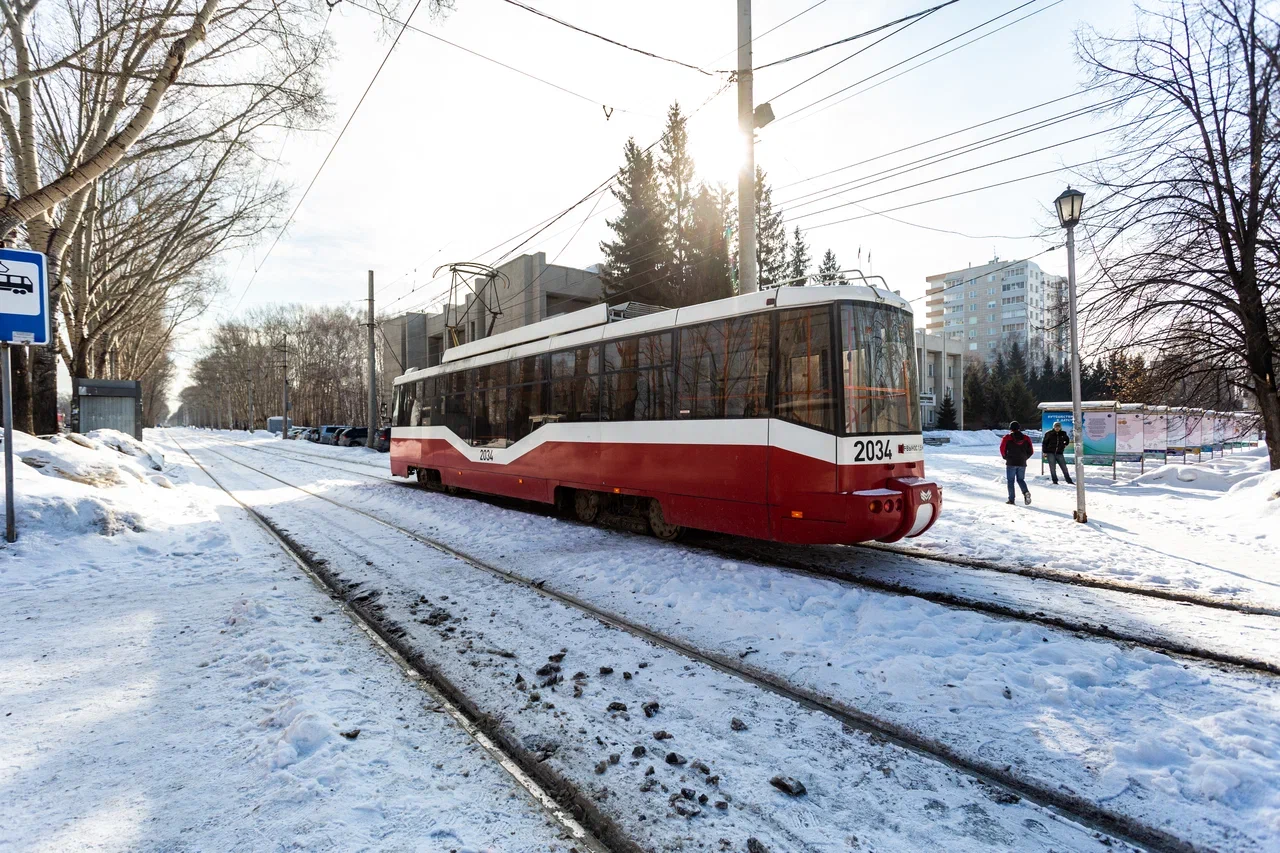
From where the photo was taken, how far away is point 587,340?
9359 millimetres

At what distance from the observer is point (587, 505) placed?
31.6ft

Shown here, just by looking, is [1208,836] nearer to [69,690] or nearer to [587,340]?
[69,690]

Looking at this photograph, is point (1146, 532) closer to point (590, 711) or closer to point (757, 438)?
point (757, 438)

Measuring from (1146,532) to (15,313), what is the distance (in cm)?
1485

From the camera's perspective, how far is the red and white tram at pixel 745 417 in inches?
251

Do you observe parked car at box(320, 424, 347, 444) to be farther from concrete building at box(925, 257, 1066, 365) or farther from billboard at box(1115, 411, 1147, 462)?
concrete building at box(925, 257, 1066, 365)

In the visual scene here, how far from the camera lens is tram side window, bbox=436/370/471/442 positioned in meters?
12.9

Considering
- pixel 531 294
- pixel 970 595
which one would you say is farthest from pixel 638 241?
pixel 970 595

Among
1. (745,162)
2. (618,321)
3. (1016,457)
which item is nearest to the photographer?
(618,321)

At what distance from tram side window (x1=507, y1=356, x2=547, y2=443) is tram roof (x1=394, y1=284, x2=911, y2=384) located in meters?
0.23

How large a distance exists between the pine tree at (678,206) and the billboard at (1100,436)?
64.5 feet

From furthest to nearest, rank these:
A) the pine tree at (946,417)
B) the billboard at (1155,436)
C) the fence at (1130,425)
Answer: the pine tree at (946,417)
the billboard at (1155,436)
the fence at (1130,425)

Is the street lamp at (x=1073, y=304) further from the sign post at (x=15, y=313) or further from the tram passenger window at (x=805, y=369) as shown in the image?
the sign post at (x=15, y=313)

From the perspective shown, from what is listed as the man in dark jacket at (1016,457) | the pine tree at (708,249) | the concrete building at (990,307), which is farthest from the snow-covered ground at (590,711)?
the concrete building at (990,307)
